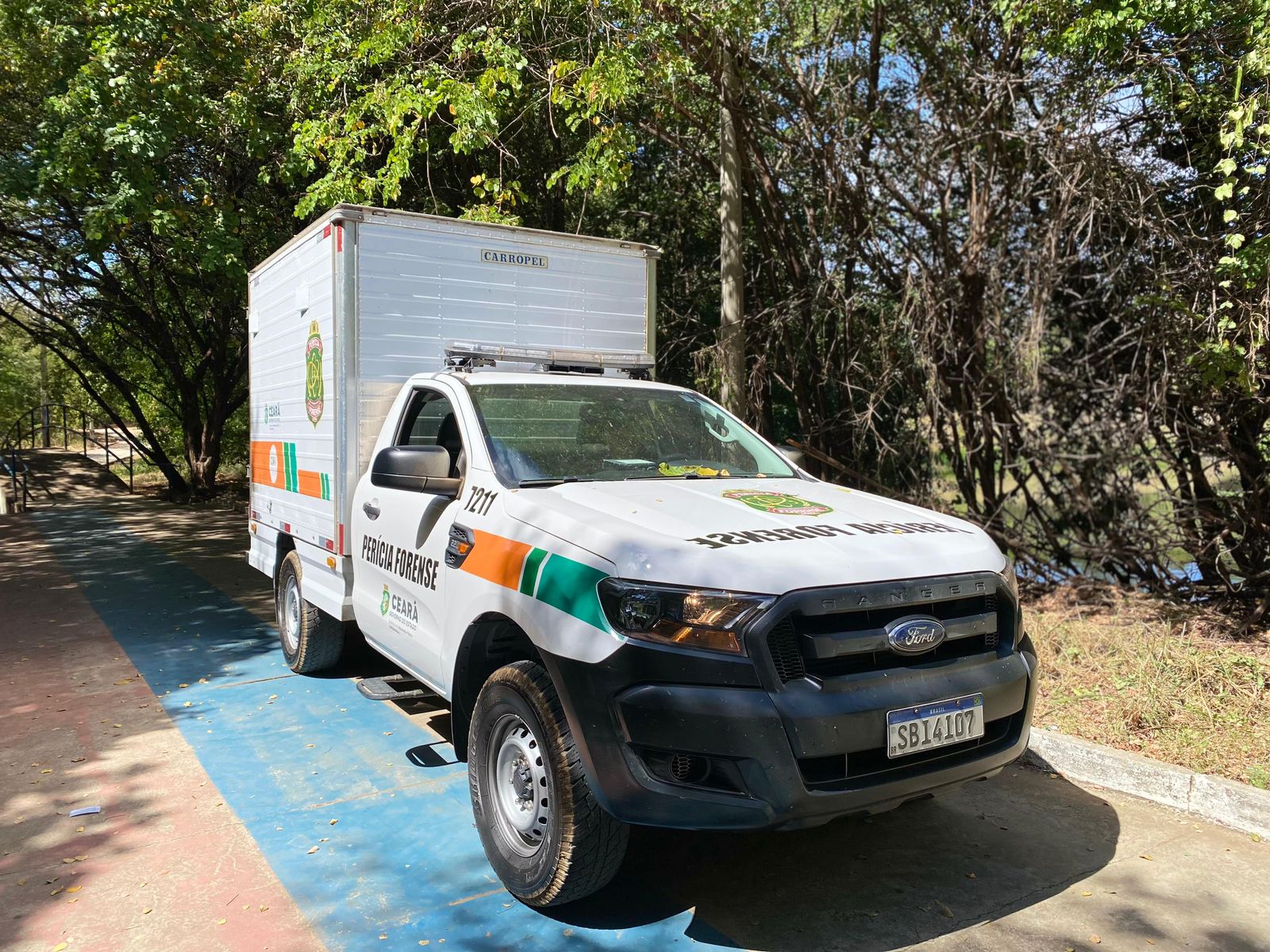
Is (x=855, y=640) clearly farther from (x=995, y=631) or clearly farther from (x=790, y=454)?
(x=790, y=454)

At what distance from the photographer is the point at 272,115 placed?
36.8ft

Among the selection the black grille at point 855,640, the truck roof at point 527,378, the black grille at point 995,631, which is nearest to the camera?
the black grille at point 855,640

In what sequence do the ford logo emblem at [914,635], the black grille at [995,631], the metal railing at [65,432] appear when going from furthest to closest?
the metal railing at [65,432]
the black grille at [995,631]
the ford logo emblem at [914,635]

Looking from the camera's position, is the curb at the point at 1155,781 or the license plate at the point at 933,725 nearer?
the license plate at the point at 933,725

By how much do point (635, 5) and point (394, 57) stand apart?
3.39 meters

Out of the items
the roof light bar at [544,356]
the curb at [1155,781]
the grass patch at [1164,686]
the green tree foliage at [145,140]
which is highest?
the green tree foliage at [145,140]

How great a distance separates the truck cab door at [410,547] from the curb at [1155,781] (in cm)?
296

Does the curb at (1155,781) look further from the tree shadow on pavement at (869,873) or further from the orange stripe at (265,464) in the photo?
the orange stripe at (265,464)

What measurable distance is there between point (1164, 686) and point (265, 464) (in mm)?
6441

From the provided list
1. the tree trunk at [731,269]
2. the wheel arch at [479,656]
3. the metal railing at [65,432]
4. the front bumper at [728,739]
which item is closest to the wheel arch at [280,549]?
the wheel arch at [479,656]

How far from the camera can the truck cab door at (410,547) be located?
13.6ft

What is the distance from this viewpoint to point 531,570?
3.37 metres

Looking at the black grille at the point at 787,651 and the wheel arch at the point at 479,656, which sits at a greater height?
the black grille at the point at 787,651

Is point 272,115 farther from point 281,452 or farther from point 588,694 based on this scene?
point 588,694
